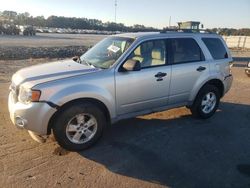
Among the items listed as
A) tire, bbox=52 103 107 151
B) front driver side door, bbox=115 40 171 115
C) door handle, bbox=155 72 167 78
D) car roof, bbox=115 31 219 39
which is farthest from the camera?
car roof, bbox=115 31 219 39

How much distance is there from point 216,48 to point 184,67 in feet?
4.03

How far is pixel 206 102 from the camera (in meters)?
6.32

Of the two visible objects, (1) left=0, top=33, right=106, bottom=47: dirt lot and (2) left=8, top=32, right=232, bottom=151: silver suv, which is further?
(1) left=0, top=33, right=106, bottom=47: dirt lot

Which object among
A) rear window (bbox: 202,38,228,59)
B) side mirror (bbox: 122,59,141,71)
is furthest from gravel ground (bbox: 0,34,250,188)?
rear window (bbox: 202,38,228,59)

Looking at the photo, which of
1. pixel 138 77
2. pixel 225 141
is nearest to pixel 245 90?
pixel 225 141

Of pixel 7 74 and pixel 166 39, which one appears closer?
pixel 166 39

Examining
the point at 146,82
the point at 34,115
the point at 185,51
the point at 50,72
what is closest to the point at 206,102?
the point at 185,51

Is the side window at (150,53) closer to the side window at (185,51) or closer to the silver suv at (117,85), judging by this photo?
the silver suv at (117,85)

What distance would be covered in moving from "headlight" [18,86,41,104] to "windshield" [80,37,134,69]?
4.10 ft

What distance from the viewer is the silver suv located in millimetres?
4234

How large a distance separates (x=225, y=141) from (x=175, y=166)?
1469 mm

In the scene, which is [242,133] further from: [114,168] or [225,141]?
[114,168]

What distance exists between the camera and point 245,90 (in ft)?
31.8

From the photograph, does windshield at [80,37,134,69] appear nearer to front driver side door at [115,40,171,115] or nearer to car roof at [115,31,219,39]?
car roof at [115,31,219,39]
